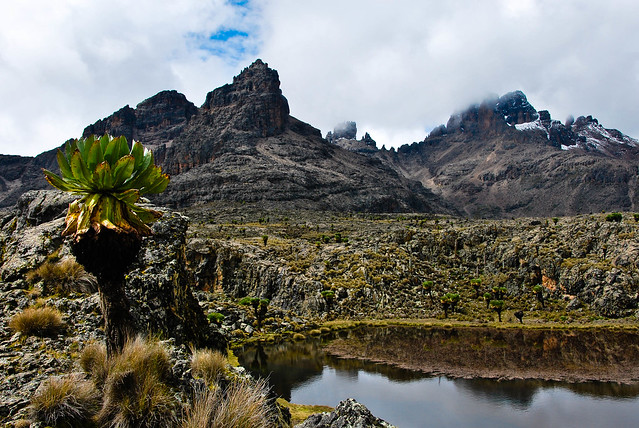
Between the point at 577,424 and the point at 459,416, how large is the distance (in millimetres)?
5054

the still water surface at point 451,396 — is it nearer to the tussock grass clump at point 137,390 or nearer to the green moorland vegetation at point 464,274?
the tussock grass clump at point 137,390

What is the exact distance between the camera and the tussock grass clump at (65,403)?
588cm

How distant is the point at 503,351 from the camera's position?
107ft

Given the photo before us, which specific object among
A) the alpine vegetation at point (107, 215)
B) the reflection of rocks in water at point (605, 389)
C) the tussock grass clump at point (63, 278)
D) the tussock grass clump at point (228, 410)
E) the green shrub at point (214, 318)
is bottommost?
the reflection of rocks in water at point (605, 389)

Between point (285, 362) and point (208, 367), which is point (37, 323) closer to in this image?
point (208, 367)

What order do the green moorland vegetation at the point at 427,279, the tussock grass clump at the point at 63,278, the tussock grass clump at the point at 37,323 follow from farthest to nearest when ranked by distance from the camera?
the green moorland vegetation at the point at 427,279 < the tussock grass clump at the point at 63,278 < the tussock grass clump at the point at 37,323

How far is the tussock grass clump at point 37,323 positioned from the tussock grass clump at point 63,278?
152 centimetres

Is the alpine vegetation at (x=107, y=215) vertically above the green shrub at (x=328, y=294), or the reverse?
the alpine vegetation at (x=107, y=215)

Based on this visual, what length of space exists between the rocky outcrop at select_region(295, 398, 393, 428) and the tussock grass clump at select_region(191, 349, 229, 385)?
6.77ft

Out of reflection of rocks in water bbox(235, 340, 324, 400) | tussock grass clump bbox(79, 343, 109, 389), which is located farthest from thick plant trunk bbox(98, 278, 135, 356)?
reflection of rocks in water bbox(235, 340, 324, 400)

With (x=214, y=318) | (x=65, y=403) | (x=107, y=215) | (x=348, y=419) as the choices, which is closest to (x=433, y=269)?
(x=214, y=318)

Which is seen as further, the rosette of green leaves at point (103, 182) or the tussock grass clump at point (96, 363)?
the rosette of green leaves at point (103, 182)

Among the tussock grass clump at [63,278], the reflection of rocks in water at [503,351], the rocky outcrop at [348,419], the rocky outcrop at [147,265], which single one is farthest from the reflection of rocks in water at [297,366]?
the rocky outcrop at [348,419]

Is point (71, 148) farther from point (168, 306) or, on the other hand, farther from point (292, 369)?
point (292, 369)
